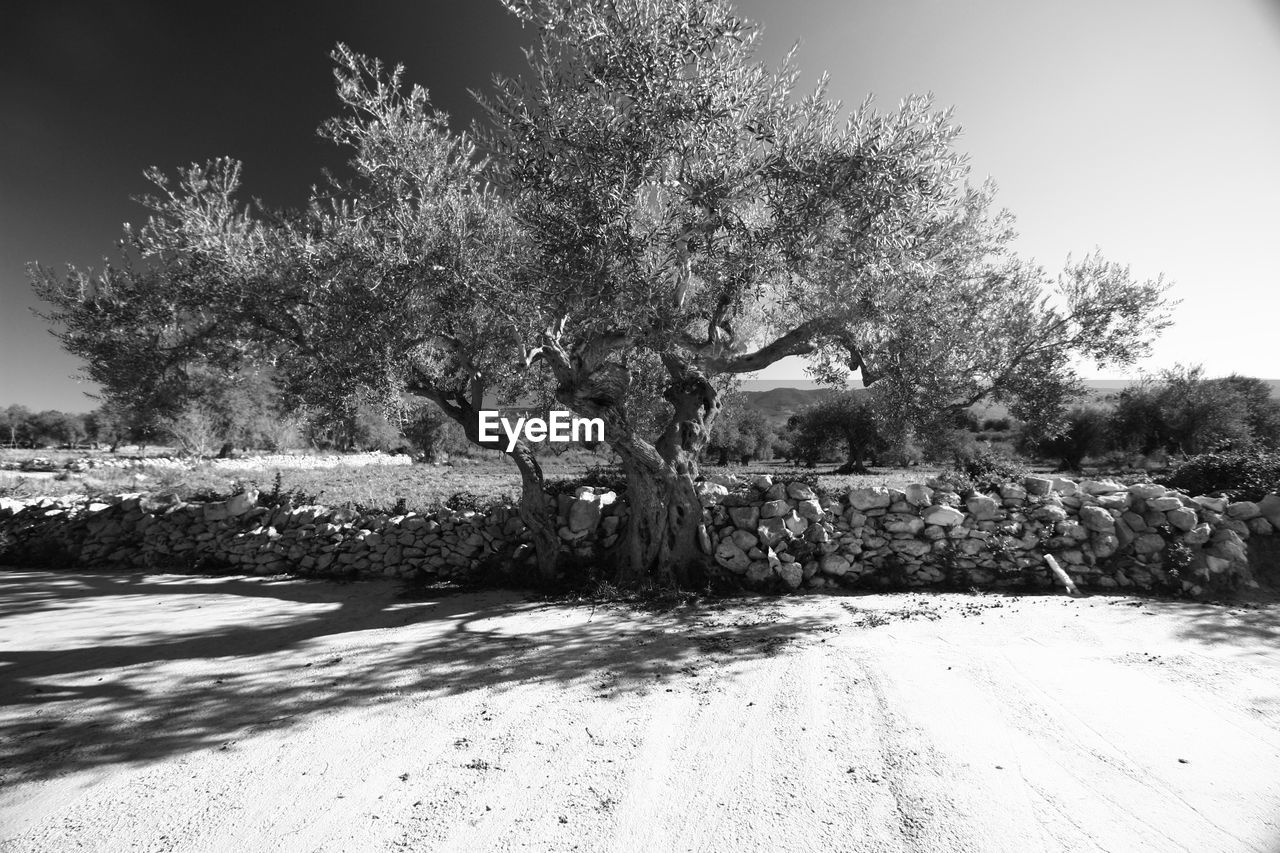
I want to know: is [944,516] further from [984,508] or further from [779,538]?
[779,538]

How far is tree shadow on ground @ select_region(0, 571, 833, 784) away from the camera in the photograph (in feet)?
12.7

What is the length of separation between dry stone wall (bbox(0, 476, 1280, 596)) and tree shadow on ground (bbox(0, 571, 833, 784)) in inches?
39.3

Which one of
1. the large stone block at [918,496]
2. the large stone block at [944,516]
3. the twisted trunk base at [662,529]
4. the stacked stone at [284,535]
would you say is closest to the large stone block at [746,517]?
the twisted trunk base at [662,529]

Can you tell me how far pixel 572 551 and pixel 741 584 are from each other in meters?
2.77

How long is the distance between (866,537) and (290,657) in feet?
25.0

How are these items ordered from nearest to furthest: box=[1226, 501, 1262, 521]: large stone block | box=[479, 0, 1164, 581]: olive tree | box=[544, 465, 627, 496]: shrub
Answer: box=[479, 0, 1164, 581]: olive tree, box=[1226, 501, 1262, 521]: large stone block, box=[544, 465, 627, 496]: shrub

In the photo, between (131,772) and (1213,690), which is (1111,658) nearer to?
(1213,690)

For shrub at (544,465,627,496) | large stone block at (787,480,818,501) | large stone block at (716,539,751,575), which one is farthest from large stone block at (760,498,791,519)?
shrub at (544,465,627,496)

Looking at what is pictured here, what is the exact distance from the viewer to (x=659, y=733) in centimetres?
367

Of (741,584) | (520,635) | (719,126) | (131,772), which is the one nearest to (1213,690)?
(741,584)

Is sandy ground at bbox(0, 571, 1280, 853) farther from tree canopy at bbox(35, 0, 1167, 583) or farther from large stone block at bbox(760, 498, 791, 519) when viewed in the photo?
tree canopy at bbox(35, 0, 1167, 583)

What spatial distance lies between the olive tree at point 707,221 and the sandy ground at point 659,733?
3214 millimetres

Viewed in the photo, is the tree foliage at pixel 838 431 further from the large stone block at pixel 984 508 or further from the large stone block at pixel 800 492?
the large stone block at pixel 800 492

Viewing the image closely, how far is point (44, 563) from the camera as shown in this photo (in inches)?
404
